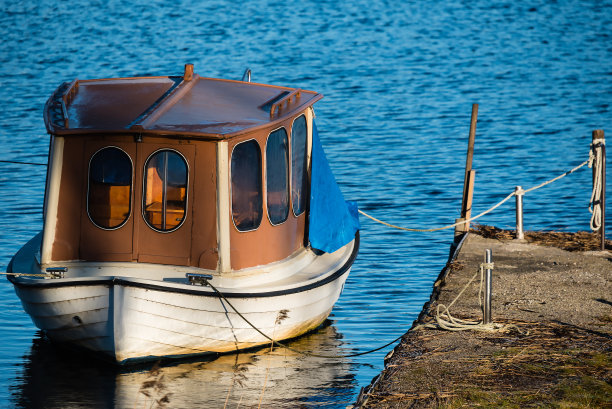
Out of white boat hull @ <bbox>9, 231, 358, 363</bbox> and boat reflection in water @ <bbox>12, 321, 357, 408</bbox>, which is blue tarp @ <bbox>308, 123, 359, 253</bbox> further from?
boat reflection in water @ <bbox>12, 321, 357, 408</bbox>

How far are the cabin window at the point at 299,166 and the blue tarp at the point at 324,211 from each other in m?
0.13

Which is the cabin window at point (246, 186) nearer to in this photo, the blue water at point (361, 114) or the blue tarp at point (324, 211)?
the blue tarp at point (324, 211)

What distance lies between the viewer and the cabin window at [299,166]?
41.6ft

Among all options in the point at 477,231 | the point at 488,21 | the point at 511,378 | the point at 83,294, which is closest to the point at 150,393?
the point at 83,294

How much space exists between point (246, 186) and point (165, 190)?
3.16 ft

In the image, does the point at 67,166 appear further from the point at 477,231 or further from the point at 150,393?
the point at 477,231

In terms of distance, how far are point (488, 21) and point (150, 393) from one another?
4424cm

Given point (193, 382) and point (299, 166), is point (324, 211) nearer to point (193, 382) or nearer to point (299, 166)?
point (299, 166)

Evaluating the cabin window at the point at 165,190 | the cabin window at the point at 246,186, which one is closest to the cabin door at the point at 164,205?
the cabin window at the point at 165,190

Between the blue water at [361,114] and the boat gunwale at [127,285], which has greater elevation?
the boat gunwale at [127,285]

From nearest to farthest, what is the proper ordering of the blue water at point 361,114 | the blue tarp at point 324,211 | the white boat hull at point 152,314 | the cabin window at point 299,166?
the white boat hull at point 152,314, the blue water at point 361,114, the cabin window at point 299,166, the blue tarp at point 324,211

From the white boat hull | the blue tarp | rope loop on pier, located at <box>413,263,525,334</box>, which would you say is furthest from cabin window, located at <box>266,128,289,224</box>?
rope loop on pier, located at <box>413,263,525,334</box>

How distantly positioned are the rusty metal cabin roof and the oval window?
0.36 metres

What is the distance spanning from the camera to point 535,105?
3350cm
